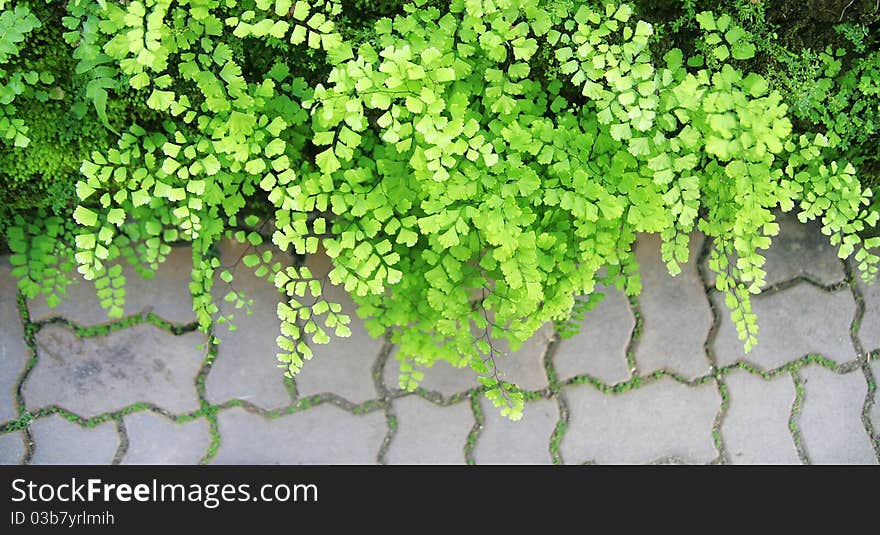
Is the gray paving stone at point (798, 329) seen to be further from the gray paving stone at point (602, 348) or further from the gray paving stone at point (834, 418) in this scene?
the gray paving stone at point (602, 348)

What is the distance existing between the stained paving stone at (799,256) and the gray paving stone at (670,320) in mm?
121

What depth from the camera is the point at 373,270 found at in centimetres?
189

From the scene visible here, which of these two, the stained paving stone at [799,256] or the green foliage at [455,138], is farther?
the stained paving stone at [799,256]

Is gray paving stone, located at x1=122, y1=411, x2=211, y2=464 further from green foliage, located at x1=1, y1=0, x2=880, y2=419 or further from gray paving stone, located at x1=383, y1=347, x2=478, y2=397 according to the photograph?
green foliage, located at x1=1, y1=0, x2=880, y2=419

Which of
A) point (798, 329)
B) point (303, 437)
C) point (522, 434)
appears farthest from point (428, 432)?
point (798, 329)

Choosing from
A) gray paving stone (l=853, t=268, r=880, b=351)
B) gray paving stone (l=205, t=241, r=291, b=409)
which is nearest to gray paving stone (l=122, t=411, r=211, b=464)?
gray paving stone (l=205, t=241, r=291, b=409)

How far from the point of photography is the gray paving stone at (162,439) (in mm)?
2744

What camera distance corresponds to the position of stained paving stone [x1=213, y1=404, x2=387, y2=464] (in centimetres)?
276

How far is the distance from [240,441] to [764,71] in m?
2.42

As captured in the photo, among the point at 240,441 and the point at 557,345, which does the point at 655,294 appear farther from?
the point at 240,441

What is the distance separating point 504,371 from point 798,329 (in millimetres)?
1315

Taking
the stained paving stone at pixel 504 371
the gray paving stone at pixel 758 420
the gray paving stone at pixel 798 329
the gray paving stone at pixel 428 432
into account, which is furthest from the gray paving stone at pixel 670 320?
the gray paving stone at pixel 428 432

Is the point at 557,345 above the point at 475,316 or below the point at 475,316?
above
